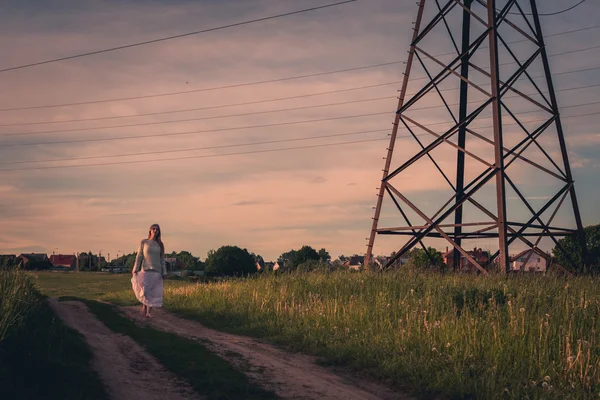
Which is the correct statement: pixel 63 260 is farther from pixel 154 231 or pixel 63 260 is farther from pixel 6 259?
pixel 154 231

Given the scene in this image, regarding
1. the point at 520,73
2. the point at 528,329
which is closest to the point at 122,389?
the point at 528,329

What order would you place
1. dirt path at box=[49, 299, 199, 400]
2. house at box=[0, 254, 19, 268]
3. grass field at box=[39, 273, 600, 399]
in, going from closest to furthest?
1. dirt path at box=[49, 299, 199, 400]
2. grass field at box=[39, 273, 600, 399]
3. house at box=[0, 254, 19, 268]

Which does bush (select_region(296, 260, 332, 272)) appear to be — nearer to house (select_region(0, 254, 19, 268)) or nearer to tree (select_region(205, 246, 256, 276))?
house (select_region(0, 254, 19, 268))

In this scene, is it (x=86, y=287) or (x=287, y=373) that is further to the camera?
(x=86, y=287)

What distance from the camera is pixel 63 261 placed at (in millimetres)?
149375

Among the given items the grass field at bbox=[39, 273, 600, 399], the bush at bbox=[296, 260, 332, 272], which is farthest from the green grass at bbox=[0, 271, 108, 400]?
the bush at bbox=[296, 260, 332, 272]

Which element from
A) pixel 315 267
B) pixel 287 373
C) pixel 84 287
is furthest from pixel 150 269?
pixel 84 287

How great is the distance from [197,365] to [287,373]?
149 cm

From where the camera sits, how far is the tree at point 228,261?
64.6 meters

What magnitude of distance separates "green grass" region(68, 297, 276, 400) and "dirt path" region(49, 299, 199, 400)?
0.57 feet

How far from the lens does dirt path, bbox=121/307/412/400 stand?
852 centimetres

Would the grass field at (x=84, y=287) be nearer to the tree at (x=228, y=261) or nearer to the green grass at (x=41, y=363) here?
the tree at (x=228, y=261)

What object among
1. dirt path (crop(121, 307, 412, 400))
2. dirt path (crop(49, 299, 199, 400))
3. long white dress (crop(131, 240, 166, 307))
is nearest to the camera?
dirt path (crop(49, 299, 199, 400))

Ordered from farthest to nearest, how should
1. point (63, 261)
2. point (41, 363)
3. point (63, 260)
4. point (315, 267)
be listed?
point (63, 260) → point (63, 261) → point (315, 267) → point (41, 363)
